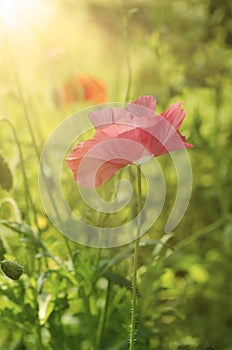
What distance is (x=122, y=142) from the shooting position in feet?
2.51

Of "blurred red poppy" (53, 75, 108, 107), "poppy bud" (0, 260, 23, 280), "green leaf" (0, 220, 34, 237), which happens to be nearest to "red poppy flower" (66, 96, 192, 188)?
"poppy bud" (0, 260, 23, 280)

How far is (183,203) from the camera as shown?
60.5 inches

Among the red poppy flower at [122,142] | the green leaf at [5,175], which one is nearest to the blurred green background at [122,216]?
the green leaf at [5,175]

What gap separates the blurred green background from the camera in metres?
1.05

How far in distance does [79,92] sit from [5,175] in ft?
1.90

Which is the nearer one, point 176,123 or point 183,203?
point 176,123

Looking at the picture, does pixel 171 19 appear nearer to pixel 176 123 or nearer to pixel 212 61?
pixel 212 61

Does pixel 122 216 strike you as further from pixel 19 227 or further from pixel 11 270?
pixel 11 270

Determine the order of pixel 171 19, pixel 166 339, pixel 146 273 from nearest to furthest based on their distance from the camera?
pixel 146 273 → pixel 166 339 → pixel 171 19

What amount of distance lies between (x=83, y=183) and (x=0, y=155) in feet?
0.66

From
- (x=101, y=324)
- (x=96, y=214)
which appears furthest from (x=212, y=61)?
(x=101, y=324)

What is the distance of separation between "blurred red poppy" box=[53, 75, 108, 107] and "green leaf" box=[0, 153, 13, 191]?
21.8 inches

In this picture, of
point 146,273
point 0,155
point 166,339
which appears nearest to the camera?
point 0,155

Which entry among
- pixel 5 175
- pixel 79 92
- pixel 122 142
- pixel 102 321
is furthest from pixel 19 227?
pixel 79 92
